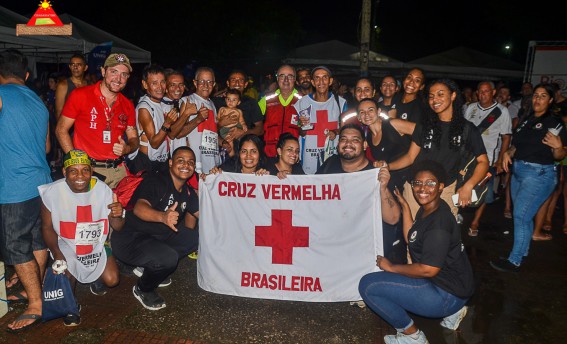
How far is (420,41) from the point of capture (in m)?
40.6

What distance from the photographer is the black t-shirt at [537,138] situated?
395 centimetres

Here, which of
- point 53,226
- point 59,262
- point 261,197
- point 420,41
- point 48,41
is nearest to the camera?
point 59,262

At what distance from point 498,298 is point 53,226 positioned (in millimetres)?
3604

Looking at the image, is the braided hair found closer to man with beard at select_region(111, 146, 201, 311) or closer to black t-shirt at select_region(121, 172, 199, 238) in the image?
man with beard at select_region(111, 146, 201, 311)

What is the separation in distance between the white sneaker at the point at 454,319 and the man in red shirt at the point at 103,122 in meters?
2.86

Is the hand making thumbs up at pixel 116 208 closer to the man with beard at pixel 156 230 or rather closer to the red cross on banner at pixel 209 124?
the man with beard at pixel 156 230

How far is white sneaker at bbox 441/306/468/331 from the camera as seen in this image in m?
3.11

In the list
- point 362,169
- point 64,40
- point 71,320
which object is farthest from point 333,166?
point 64,40

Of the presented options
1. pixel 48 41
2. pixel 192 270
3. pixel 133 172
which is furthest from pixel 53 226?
pixel 48 41

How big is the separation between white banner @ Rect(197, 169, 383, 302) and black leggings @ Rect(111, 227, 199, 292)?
29cm

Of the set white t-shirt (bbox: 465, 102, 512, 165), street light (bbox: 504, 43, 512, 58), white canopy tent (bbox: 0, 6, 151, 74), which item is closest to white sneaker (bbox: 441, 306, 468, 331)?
white t-shirt (bbox: 465, 102, 512, 165)

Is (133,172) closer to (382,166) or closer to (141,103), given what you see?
(141,103)

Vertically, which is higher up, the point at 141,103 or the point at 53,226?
the point at 141,103

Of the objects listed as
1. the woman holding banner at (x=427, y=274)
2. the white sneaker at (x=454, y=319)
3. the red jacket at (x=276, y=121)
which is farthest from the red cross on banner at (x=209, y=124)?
the white sneaker at (x=454, y=319)
